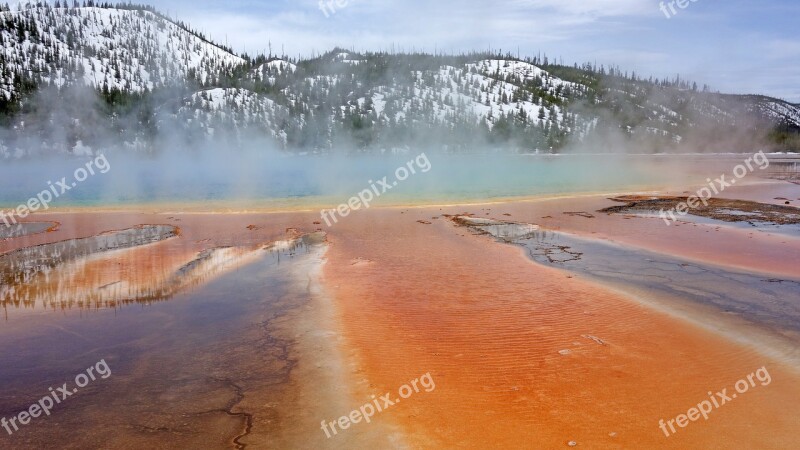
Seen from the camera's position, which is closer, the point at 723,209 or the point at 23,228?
the point at 23,228

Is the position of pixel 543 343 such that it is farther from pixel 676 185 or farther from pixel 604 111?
pixel 604 111

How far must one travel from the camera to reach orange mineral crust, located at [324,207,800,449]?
4434 millimetres

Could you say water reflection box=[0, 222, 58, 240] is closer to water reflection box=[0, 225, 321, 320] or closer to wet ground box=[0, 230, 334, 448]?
water reflection box=[0, 225, 321, 320]

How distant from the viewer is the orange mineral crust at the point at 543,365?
4.43 metres

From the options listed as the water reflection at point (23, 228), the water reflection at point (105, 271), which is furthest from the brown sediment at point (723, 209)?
the water reflection at point (23, 228)

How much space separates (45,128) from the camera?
85812 mm
